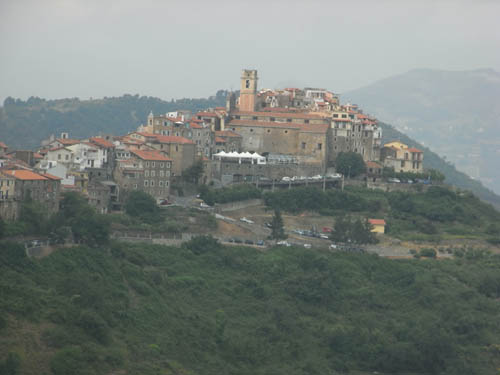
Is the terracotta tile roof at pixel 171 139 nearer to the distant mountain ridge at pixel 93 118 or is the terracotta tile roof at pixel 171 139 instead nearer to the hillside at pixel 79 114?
the distant mountain ridge at pixel 93 118

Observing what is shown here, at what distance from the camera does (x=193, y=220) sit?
2430 inches

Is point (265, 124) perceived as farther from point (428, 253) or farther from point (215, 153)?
point (428, 253)

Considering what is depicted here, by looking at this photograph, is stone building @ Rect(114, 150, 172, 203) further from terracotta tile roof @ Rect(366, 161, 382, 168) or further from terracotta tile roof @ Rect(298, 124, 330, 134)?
terracotta tile roof @ Rect(366, 161, 382, 168)

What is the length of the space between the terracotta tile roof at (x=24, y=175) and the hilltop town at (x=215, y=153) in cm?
5

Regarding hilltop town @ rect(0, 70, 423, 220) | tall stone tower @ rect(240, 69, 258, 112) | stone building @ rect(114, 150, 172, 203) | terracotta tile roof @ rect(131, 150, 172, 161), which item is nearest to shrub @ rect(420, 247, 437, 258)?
hilltop town @ rect(0, 70, 423, 220)

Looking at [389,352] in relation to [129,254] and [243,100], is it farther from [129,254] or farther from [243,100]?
[243,100]

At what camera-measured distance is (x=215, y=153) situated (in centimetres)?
7319

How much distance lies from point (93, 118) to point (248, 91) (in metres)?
101

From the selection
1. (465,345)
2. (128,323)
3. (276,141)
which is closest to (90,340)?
(128,323)

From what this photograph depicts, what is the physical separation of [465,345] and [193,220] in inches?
642

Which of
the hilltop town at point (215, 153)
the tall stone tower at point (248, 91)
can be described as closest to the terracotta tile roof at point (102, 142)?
the hilltop town at point (215, 153)

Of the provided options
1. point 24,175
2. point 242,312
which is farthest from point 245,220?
point 24,175

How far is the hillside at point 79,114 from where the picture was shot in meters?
162

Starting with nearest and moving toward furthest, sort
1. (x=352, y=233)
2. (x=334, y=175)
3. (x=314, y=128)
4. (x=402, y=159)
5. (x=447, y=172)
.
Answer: (x=352, y=233)
(x=334, y=175)
(x=314, y=128)
(x=402, y=159)
(x=447, y=172)
